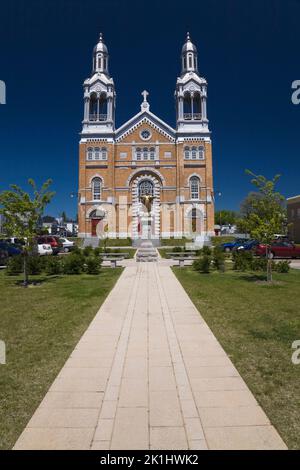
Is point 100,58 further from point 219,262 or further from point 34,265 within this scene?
point 219,262

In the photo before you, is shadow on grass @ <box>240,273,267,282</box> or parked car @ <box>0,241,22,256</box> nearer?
shadow on grass @ <box>240,273,267,282</box>

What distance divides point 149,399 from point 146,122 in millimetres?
49445

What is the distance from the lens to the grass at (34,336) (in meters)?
3.91

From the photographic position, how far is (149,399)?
4047mm

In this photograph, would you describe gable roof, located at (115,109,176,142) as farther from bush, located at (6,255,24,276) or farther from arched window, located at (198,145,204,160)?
bush, located at (6,255,24,276)

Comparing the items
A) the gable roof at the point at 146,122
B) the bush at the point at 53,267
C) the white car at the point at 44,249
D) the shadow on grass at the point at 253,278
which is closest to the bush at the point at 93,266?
the bush at the point at 53,267

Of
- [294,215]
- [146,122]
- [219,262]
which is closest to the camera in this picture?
[219,262]

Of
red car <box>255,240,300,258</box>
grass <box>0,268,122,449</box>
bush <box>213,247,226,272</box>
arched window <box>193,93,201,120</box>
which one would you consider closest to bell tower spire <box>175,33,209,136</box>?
arched window <box>193,93,201,120</box>

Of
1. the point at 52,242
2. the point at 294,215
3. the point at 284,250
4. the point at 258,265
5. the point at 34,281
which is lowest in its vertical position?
the point at 34,281

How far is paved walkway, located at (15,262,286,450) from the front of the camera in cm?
323

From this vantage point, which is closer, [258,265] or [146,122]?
[258,265]

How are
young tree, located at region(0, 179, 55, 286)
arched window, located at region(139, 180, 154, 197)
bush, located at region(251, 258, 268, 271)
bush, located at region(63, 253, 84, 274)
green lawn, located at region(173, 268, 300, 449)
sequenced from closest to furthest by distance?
1. green lawn, located at region(173, 268, 300, 449)
2. young tree, located at region(0, 179, 55, 286)
3. bush, located at region(63, 253, 84, 274)
4. bush, located at region(251, 258, 268, 271)
5. arched window, located at region(139, 180, 154, 197)

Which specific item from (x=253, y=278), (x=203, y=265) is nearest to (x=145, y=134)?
(x=203, y=265)

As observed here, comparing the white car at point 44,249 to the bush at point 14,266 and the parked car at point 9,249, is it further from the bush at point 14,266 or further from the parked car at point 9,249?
the bush at point 14,266
